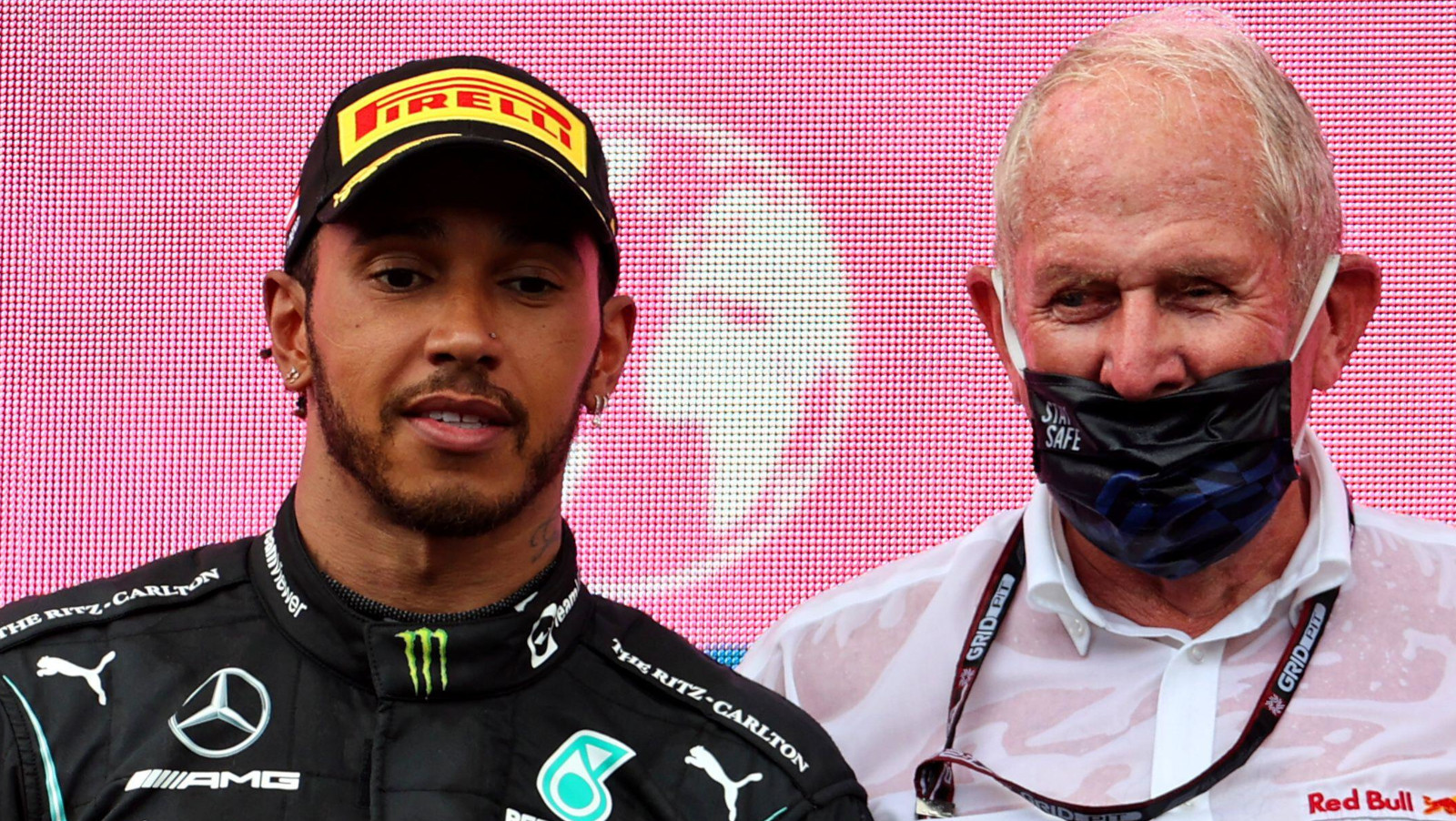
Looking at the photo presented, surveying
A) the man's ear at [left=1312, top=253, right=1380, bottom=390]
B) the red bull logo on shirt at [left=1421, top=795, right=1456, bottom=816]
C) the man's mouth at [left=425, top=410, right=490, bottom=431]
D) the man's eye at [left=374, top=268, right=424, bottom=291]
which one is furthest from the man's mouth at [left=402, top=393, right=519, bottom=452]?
the red bull logo on shirt at [left=1421, top=795, right=1456, bottom=816]

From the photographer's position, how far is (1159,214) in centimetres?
246

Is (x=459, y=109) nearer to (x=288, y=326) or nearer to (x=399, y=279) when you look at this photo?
(x=399, y=279)

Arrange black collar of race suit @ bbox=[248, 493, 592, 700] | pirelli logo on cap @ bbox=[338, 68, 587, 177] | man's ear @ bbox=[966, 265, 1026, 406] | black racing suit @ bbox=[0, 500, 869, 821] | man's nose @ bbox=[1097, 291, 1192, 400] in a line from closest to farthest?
black racing suit @ bbox=[0, 500, 869, 821] → black collar of race suit @ bbox=[248, 493, 592, 700] → pirelli logo on cap @ bbox=[338, 68, 587, 177] → man's nose @ bbox=[1097, 291, 1192, 400] → man's ear @ bbox=[966, 265, 1026, 406]

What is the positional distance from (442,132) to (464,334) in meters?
0.25

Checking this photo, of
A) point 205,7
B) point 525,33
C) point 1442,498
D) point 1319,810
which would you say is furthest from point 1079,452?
point 205,7

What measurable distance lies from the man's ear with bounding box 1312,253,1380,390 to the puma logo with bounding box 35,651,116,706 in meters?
1.60

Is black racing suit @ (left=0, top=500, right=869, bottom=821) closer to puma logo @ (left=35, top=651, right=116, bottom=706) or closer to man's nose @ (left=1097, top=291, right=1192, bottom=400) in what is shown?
puma logo @ (left=35, top=651, right=116, bottom=706)

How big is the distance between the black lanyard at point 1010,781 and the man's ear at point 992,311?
0.87ft

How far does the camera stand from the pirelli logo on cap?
2316 millimetres

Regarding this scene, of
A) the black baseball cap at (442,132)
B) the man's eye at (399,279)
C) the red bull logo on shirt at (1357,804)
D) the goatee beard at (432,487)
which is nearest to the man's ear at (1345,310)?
the red bull logo on shirt at (1357,804)

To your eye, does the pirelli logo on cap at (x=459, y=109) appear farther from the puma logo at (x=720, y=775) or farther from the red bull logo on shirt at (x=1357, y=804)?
the red bull logo on shirt at (x=1357, y=804)

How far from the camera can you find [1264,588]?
8.57 ft

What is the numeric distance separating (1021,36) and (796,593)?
42.5 inches

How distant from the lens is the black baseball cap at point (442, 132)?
2.27 m
